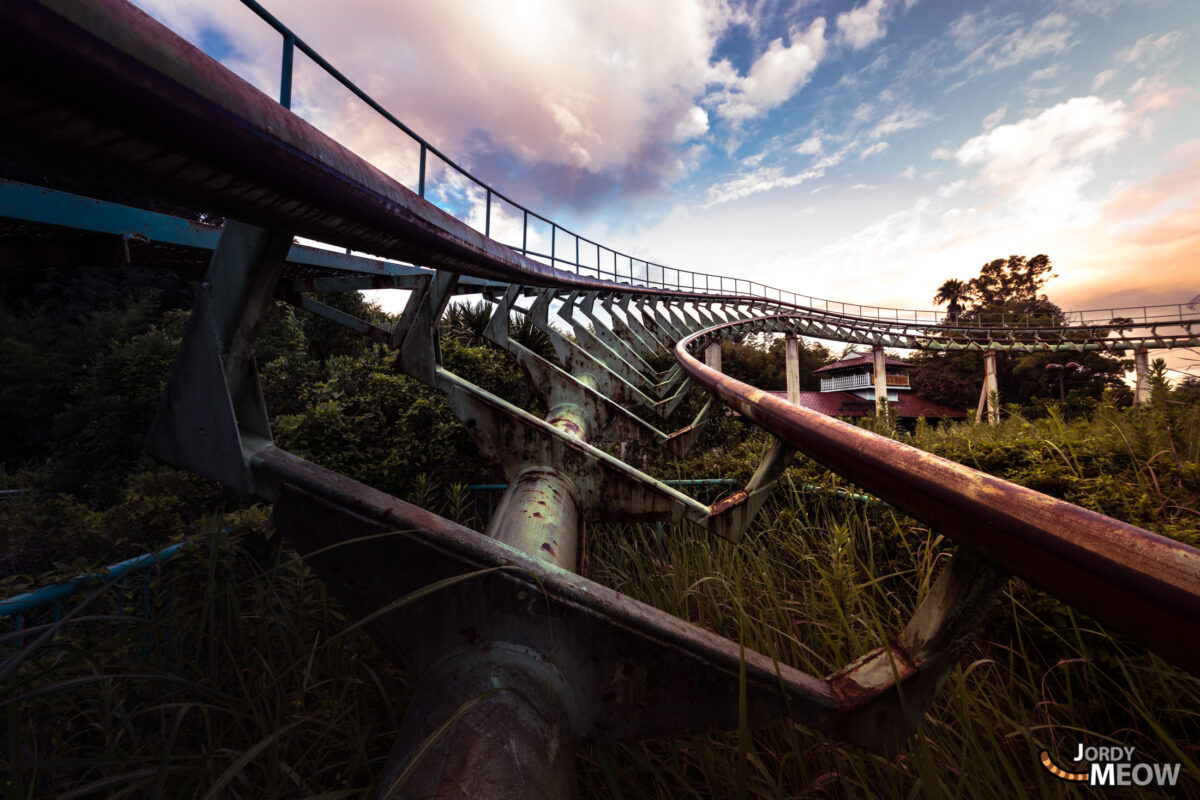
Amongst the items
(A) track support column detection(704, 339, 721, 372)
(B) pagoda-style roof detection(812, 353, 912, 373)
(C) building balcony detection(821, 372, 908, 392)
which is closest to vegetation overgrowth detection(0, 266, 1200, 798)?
(A) track support column detection(704, 339, 721, 372)

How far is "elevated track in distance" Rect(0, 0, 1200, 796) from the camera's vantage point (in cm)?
44

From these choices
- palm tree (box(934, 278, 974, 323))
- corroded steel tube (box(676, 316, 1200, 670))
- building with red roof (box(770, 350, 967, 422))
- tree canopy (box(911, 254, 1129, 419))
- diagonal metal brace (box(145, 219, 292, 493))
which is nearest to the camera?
corroded steel tube (box(676, 316, 1200, 670))

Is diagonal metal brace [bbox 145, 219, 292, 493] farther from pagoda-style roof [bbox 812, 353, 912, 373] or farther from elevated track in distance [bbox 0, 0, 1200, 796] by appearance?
pagoda-style roof [bbox 812, 353, 912, 373]

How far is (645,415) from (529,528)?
4985 millimetres

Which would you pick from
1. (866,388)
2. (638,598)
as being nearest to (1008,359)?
(866,388)

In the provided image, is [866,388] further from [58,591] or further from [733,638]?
[58,591]

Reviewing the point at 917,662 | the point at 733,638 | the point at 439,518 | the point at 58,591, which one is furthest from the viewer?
the point at 733,638

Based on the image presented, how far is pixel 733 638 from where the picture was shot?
197cm

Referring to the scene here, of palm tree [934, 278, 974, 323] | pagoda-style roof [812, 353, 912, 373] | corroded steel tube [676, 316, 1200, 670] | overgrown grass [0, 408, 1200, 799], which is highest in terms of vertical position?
palm tree [934, 278, 974, 323]

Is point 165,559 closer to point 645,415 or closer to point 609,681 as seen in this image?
point 609,681

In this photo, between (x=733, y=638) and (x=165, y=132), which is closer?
(x=165, y=132)

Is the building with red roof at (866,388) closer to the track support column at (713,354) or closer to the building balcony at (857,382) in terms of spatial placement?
the building balcony at (857,382)

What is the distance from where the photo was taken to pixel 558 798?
2.58 ft

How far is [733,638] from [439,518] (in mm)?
1549
